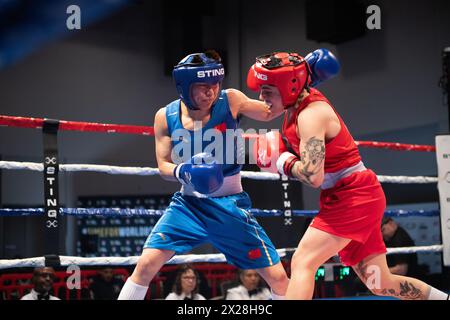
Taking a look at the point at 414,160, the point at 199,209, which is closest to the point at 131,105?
the point at 414,160

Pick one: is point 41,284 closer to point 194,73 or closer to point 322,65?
point 194,73

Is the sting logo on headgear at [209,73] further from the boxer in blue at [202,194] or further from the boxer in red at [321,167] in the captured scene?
the boxer in red at [321,167]

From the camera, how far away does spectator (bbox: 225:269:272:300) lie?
445 centimetres

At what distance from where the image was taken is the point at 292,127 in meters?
2.26

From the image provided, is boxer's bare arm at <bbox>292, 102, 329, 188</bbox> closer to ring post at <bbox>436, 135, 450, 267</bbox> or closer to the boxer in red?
the boxer in red

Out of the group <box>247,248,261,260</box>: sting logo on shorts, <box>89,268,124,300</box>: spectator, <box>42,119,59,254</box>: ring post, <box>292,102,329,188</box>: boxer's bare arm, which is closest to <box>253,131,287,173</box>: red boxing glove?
<box>292,102,329,188</box>: boxer's bare arm

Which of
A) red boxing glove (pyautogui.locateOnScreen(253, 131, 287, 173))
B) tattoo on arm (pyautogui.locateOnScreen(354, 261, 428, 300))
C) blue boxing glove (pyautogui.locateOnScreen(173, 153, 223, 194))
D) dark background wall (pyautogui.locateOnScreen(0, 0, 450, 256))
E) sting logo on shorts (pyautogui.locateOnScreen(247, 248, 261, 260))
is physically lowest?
tattoo on arm (pyautogui.locateOnScreen(354, 261, 428, 300))

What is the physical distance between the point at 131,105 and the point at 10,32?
6.49ft

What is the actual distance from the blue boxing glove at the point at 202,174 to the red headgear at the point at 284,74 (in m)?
0.35

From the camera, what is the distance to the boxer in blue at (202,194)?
2.31 m

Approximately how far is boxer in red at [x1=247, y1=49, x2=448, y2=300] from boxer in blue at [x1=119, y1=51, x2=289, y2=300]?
22 cm

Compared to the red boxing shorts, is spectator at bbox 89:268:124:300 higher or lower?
lower

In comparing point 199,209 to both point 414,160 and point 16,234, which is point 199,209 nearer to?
point 414,160

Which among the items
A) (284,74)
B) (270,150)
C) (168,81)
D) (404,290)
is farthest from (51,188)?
(168,81)
